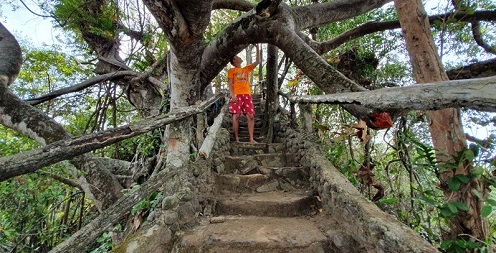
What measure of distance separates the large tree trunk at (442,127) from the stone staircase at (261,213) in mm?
923

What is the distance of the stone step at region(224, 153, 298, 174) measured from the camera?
348 cm

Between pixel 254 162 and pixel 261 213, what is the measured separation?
1.09 metres

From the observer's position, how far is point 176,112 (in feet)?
6.91

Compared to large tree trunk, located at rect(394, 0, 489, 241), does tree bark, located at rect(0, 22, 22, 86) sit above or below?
above

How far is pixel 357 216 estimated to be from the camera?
1.83m

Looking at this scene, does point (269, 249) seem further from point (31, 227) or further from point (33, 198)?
point (31, 227)

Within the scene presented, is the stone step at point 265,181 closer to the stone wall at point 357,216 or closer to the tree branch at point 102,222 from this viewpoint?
the stone wall at point 357,216

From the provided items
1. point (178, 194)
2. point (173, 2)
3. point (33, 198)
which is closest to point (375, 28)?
point (173, 2)

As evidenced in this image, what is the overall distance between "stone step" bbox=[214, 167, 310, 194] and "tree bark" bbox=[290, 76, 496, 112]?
6.24 feet

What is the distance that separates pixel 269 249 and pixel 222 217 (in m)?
0.64

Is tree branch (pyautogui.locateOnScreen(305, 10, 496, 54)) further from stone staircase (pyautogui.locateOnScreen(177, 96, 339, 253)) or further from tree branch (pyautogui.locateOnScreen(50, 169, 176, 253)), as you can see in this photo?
tree branch (pyautogui.locateOnScreen(50, 169, 176, 253))

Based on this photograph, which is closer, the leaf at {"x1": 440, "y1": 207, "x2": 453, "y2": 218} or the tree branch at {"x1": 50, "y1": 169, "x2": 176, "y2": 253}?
the tree branch at {"x1": 50, "y1": 169, "x2": 176, "y2": 253}

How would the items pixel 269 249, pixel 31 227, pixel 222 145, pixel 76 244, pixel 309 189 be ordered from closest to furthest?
pixel 76 244 → pixel 269 249 → pixel 31 227 → pixel 309 189 → pixel 222 145

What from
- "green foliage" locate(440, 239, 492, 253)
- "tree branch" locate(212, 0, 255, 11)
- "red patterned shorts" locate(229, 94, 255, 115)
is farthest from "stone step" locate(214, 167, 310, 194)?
"tree branch" locate(212, 0, 255, 11)
